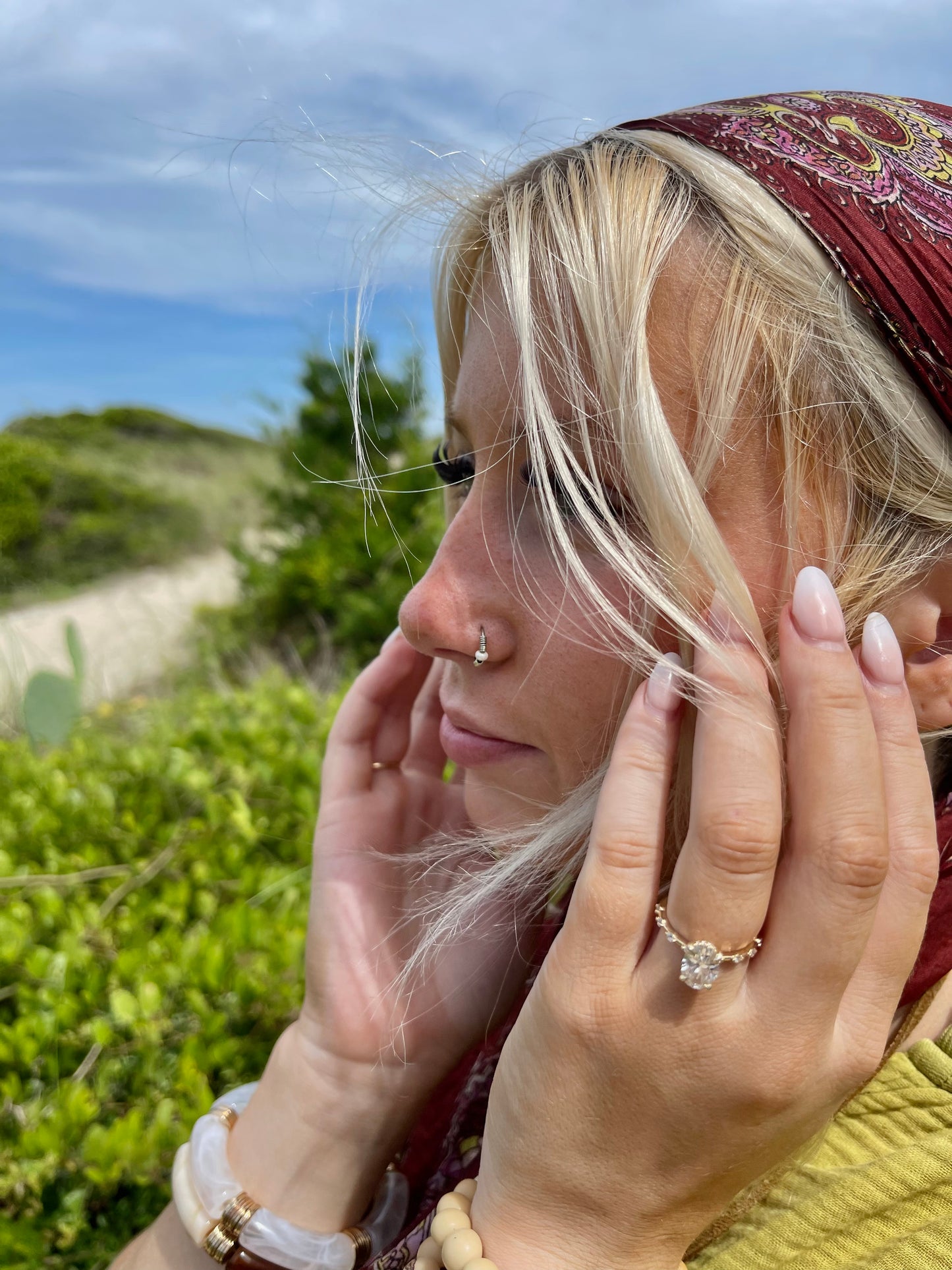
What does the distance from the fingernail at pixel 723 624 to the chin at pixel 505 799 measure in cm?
43

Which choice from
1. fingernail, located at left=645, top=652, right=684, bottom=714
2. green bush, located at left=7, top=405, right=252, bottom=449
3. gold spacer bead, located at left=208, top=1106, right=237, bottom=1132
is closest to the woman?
fingernail, located at left=645, top=652, right=684, bottom=714

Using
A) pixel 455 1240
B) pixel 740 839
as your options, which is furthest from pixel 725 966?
pixel 455 1240

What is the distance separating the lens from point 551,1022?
134 cm

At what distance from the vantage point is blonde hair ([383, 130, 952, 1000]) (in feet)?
4.47

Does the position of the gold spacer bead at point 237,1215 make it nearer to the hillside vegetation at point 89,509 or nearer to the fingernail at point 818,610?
the fingernail at point 818,610

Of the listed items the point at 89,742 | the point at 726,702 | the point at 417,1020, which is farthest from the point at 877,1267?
the point at 89,742

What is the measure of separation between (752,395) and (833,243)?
9.0 inches

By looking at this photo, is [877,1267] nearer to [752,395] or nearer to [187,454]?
[752,395]

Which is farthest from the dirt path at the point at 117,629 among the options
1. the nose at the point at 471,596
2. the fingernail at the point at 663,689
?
the fingernail at the point at 663,689

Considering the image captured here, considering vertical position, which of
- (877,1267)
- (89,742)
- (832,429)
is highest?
(832,429)

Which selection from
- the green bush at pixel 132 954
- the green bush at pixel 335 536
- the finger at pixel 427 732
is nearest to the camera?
the green bush at pixel 132 954

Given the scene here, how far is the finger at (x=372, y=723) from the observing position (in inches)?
90.2

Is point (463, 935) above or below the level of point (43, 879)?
→ above

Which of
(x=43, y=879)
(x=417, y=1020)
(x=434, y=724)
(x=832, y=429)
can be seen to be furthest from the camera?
(x=43, y=879)
